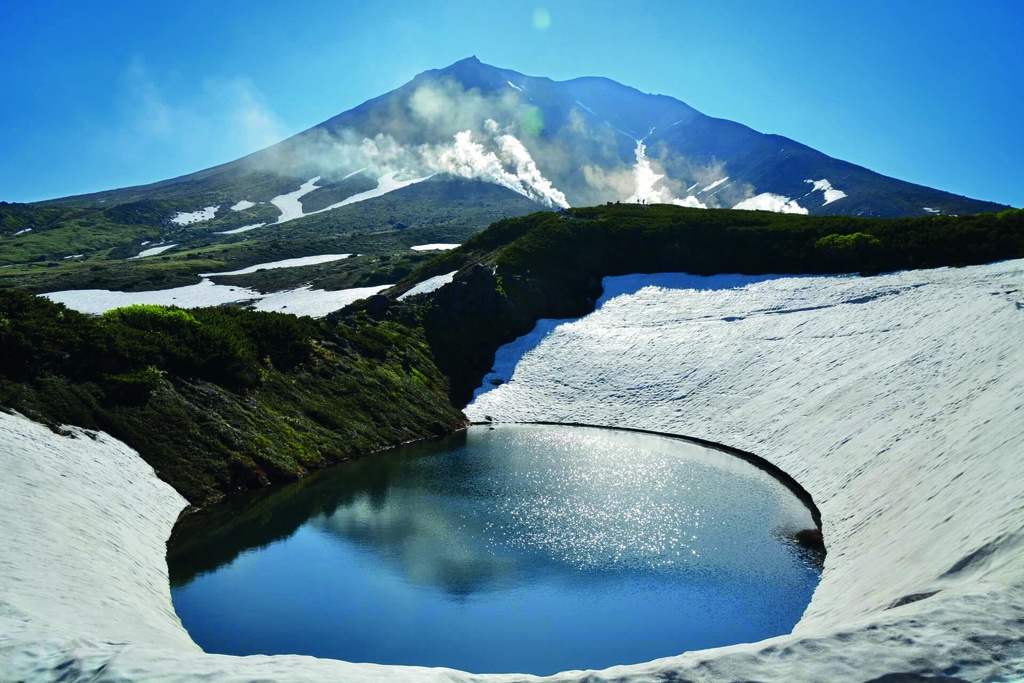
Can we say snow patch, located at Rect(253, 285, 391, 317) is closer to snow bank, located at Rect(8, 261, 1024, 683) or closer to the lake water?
snow bank, located at Rect(8, 261, 1024, 683)

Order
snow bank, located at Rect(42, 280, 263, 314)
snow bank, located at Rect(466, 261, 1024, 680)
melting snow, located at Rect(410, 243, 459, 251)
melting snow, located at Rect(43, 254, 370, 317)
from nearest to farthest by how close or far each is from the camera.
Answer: snow bank, located at Rect(466, 261, 1024, 680) < melting snow, located at Rect(43, 254, 370, 317) < snow bank, located at Rect(42, 280, 263, 314) < melting snow, located at Rect(410, 243, 459, 251)

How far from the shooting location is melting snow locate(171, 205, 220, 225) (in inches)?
7243

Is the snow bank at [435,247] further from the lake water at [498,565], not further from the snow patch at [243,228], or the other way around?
the lake water at [498,565]

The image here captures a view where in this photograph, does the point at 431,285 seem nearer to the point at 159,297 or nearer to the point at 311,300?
the point at 311,300

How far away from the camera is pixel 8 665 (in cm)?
Answer: 937

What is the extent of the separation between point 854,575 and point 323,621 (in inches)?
552


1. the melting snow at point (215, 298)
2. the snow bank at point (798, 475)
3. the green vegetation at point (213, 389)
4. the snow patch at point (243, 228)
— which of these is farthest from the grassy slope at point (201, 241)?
the snow bank at point (798, 475)

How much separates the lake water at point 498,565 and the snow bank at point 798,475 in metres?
1.50

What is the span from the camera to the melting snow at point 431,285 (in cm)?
5811

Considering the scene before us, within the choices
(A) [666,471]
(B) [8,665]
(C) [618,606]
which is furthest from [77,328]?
(A) [666,471]

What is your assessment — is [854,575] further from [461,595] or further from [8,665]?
[8,665]

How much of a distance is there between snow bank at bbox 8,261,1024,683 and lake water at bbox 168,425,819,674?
1.50 meters

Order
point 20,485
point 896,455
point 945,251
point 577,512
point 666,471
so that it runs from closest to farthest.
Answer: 1. point 20,485
2. point 896,455
3. point 577,512
4. point 666,471
5. point 945,251

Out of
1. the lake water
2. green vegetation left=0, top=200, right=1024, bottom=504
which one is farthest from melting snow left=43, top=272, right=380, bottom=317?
the lake water
